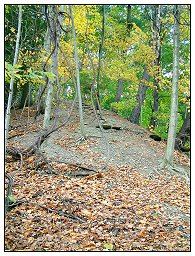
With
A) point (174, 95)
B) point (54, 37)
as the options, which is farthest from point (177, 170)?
point (54, 37)

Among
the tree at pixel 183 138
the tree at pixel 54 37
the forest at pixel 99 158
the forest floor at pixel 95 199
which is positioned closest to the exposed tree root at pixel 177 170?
the forest at pixel 99 158

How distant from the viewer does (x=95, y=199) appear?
4.81m

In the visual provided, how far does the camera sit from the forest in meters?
3.63

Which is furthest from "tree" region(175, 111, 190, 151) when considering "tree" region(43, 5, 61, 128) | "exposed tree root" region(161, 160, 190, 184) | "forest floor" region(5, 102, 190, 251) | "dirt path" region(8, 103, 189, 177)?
"tree" region(43, 5, 61, 128)

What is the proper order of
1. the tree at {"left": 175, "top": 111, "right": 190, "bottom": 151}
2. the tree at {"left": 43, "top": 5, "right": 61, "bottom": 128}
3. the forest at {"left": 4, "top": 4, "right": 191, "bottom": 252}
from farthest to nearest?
the tree at {"left": 175, "top": 111, "right": 190, "bottom": 151} < the tree at {"left": 43, "top": 5, "right": 61, "bottom": 128} < the forest at {"left": 4, "top": 4, "right": 191, "bottom": 252}

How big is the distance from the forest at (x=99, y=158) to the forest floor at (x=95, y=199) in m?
0.02

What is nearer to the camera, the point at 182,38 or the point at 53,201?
the point at 53,201

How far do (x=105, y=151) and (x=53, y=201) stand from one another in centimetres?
357

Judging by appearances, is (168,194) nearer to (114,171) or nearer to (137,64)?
(114,171)

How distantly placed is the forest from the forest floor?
0.02m

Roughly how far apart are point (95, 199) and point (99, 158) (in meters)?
2.65

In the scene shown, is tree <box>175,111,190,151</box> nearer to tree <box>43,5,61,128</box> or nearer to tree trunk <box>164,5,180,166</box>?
tree trunk <box>164,5,180,166</box>
